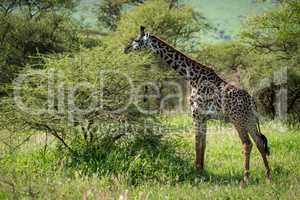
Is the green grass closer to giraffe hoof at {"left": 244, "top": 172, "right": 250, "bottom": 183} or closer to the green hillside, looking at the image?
giraffe hoof at {"left": 244, "top": 172, "right": 250, "bottom": 183}

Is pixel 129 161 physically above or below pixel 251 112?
below

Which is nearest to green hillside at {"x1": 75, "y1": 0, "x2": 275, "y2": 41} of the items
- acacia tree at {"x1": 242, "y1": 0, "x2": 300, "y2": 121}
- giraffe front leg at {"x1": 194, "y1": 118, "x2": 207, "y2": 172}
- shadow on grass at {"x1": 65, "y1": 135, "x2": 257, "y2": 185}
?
acacia tree at {"x1": 242, "y1": 0, "x2": 300, "y2": 121}

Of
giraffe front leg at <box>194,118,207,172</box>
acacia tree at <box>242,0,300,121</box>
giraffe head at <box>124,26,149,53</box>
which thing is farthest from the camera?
acacia tree at <box>242,0,300,121</box>

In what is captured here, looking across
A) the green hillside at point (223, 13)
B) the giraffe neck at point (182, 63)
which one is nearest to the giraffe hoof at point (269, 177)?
the giraffe neck at point (182, 63)

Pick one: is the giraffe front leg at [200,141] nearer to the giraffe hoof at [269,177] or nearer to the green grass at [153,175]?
the green grass at [153,175]

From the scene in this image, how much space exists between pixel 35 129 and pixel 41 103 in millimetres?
668

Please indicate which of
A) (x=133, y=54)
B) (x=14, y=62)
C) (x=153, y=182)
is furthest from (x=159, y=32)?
(x=153, y=182)

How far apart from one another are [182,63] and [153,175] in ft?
9.91

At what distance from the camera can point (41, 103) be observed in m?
12.2

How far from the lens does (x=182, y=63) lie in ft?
41.9

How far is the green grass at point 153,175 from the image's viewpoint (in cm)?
857

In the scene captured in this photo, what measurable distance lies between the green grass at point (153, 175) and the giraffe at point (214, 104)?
586mm

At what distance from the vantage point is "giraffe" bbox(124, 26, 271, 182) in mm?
11961

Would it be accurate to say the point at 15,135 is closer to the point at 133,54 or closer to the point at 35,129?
the point at 35,129
